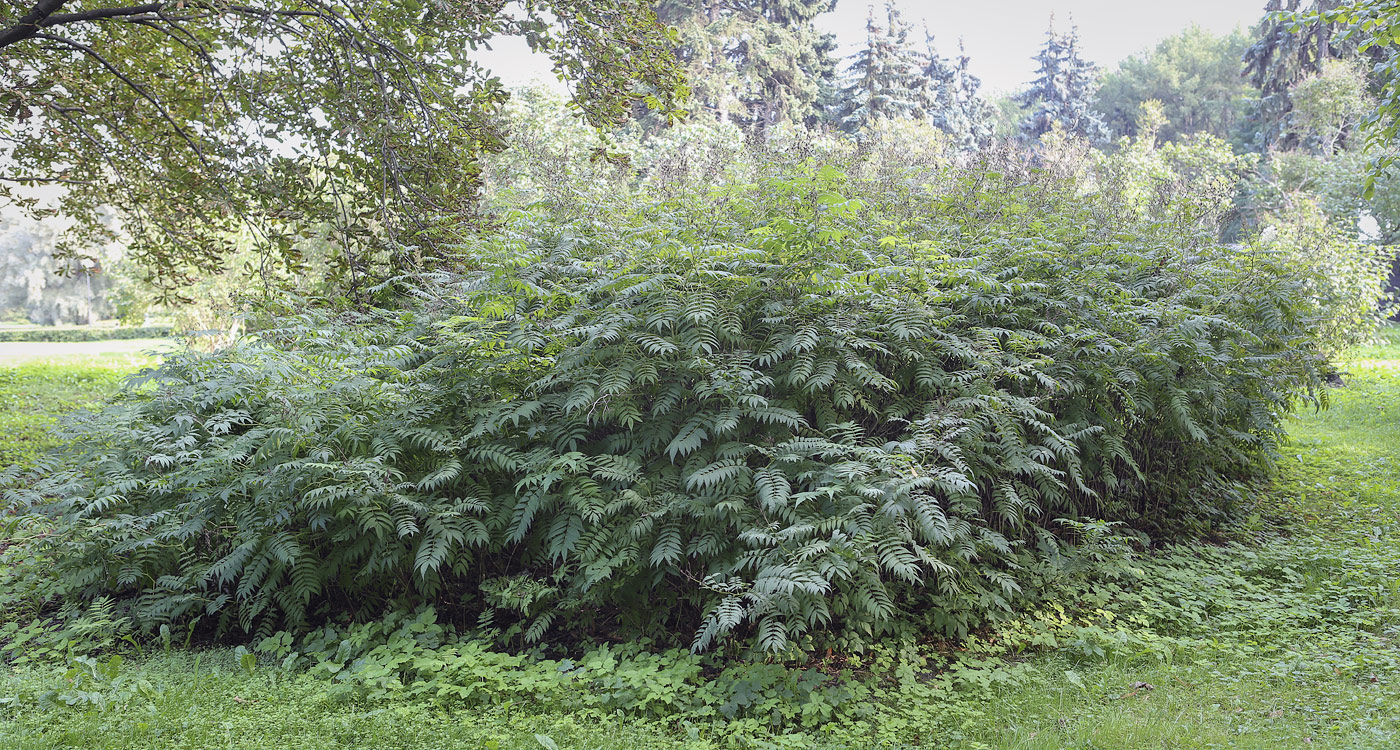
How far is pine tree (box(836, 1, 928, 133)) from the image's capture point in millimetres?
32344

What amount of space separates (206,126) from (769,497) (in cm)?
706

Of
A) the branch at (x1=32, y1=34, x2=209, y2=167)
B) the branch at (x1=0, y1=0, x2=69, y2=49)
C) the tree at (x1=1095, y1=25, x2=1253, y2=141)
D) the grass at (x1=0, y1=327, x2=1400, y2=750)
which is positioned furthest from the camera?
the tree at (x1=1095, y1=25, x2=1253, y2=141)

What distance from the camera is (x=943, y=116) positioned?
4084 centimetres

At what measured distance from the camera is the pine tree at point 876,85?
3234 centimetres

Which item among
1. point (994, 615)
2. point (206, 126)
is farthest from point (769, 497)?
point (206, 126)

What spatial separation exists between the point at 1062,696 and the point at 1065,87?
167 ft

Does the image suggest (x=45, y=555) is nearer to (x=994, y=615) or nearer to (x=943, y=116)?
Result: (x=994, y=615)

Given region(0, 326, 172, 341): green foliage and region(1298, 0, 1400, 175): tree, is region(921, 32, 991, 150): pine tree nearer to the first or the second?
region(1298, 0, 1400, 175): tree

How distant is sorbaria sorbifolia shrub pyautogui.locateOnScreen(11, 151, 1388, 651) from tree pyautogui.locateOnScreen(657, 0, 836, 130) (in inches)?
906

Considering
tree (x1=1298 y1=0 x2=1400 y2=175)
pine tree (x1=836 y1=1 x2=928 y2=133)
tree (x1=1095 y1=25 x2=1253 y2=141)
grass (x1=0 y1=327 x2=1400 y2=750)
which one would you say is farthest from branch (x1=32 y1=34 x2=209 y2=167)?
tree (x1=1095 y1=25 x2=1253 y2=141)

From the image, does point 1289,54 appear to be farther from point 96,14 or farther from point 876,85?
point 96,14

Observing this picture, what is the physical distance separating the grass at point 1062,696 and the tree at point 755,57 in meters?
24.0

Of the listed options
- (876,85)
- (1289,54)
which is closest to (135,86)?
(876,85)

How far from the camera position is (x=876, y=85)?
1289 inches
